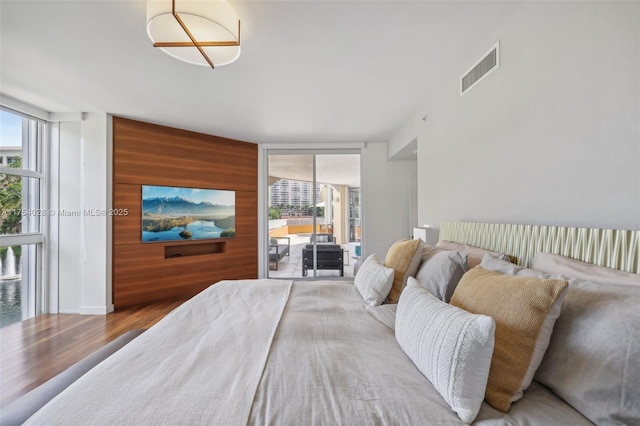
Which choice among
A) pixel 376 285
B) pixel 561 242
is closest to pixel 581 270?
pixel 561 242

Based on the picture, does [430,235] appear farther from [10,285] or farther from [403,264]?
[10,285]

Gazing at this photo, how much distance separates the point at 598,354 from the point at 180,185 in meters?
4.43

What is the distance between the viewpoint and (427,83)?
2570 millimetres

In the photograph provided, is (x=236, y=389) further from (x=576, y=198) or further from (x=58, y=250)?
(x=58, y=250)

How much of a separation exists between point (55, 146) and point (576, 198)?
5128mm

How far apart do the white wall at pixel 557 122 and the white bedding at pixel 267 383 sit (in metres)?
0.94

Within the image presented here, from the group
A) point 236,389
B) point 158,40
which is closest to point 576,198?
point 236,389

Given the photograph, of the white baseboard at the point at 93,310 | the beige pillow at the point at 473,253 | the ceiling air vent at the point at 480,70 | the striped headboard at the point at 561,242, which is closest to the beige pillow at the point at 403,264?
the beige pillow at the point at 473,253

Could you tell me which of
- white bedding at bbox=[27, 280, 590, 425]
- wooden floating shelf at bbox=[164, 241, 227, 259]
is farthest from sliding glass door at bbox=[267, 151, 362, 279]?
white bedding at bbox=[27, 280, 590, 425]

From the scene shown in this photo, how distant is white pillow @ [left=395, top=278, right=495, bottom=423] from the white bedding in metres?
0.05

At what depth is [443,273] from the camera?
1544 mm

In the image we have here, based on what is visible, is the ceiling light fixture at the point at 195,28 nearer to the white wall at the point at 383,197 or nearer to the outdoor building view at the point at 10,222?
the outdoor building view at the point at 10,222

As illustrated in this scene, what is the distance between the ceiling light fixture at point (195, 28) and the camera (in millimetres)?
1495

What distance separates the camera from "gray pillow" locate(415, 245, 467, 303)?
150 centimetres
